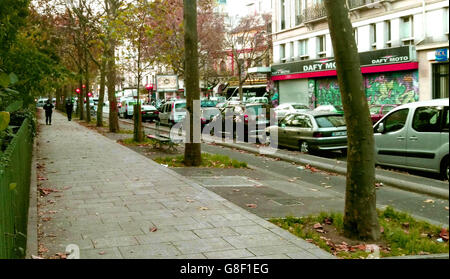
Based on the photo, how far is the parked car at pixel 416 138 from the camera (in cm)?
1048

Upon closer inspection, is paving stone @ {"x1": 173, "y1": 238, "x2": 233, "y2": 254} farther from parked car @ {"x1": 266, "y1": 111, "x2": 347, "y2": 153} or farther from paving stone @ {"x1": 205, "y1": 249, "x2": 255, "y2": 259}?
parked car @ {"x1": 266, "y1": 111, "x2": 347, "y2": 153}

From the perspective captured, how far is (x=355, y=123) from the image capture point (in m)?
6.14

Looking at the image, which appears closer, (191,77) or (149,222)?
(149,222)

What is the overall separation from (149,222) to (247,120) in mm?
16022

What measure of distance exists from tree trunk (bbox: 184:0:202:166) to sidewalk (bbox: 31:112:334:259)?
179cm

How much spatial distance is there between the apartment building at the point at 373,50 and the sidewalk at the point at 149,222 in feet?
63.6

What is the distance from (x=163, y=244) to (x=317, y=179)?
21.1 feet

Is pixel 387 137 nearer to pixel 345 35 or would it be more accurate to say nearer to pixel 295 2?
pixel 345 35

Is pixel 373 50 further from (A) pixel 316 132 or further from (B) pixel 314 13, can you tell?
(A) pixel 316 132

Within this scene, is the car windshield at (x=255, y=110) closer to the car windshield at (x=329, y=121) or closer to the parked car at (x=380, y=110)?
the parked car at (x=380, y=110)

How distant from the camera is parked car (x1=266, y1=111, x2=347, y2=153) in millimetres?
15716

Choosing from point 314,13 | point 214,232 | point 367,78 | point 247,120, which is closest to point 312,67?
point 314,13

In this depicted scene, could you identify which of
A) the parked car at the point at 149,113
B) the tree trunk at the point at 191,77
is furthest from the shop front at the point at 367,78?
the tree trunk at the point at 191,77

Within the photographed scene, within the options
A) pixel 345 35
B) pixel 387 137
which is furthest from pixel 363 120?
pixel 387 137
